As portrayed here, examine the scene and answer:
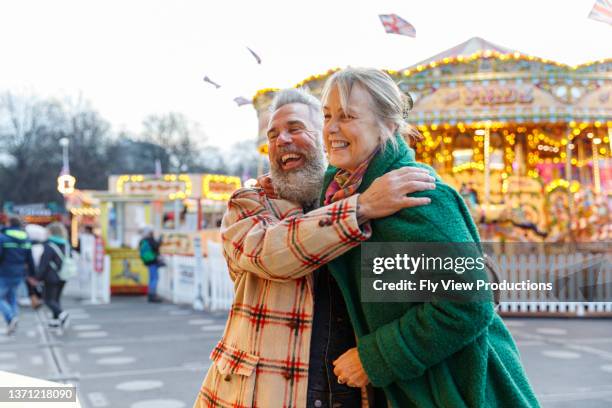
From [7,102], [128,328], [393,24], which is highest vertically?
[7,102]

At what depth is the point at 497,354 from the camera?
5.40ft

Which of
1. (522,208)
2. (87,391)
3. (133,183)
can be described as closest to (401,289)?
(87,391)

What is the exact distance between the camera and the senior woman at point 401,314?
4.83ft

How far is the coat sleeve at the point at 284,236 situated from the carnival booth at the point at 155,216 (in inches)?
354

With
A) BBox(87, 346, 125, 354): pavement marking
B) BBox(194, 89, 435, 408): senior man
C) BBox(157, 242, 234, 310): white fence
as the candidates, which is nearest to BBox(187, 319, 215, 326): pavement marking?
BBox(157, 242, 234, 310): white fence

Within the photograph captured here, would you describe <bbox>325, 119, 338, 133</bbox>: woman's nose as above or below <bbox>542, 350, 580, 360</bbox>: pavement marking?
above

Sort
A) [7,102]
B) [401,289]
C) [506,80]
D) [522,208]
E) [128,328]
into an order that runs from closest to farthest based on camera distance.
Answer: [401,289], [128,328], [506,80], [522,208], [7,102]

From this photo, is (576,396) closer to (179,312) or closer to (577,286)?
(577,286)

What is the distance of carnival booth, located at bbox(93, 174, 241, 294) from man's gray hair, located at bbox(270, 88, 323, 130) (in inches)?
351

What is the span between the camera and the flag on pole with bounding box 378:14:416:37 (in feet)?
32.3

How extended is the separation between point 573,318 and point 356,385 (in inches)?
329

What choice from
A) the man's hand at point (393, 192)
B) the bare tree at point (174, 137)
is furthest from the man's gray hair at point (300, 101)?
the bare tree at point (174, 137)

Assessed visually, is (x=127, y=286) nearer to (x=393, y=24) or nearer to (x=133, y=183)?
(x=393, y=24)

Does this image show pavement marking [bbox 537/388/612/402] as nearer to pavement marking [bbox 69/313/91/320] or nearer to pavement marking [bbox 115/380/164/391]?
pavement marking [bbox 115/380/164/391]
